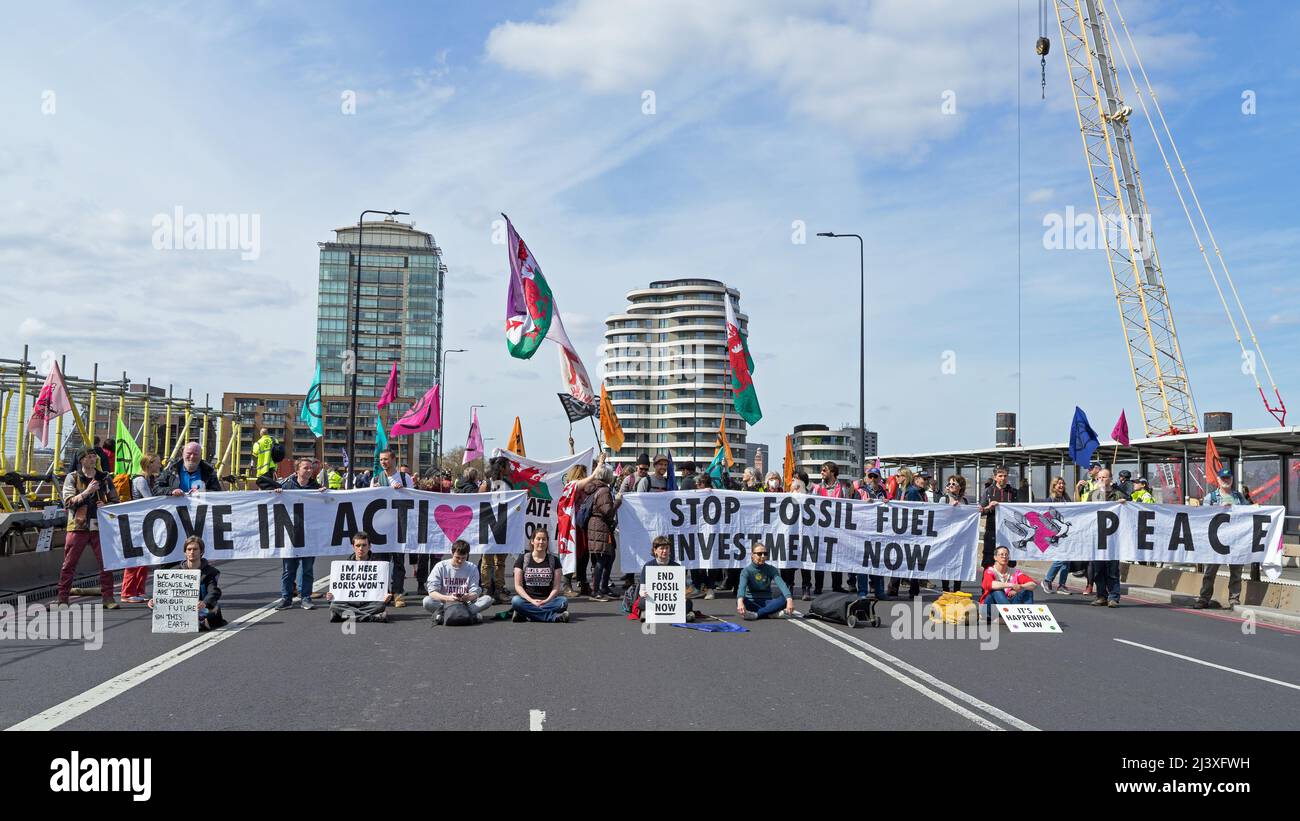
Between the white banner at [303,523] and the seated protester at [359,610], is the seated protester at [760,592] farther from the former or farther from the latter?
the seated protester at [359,610]

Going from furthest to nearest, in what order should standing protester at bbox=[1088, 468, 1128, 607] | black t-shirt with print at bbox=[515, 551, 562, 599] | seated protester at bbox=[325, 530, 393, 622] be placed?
standing protester at bbox=[1088, 468, 1128, 607]
black t-shirt with print at bbox=[515, 551, 562, 599]
seated protester at bbox=[325, 530, 393, 622]

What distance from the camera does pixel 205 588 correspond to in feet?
38.4

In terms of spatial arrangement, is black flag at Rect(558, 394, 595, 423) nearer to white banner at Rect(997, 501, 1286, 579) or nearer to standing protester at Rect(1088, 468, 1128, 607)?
white banner at Rect(997, 501, 1286, 579)

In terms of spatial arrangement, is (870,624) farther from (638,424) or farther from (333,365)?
(333,365)

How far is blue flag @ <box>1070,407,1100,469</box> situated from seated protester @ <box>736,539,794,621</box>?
378 inches

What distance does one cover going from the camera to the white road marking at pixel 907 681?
707 centimetres

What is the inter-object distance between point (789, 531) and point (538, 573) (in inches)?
162

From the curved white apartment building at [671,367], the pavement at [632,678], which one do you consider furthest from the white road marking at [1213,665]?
the curved white apartment building at [671,367]

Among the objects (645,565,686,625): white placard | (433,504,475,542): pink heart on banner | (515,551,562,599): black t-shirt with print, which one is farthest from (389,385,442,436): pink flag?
(645,565,686,625): white placard

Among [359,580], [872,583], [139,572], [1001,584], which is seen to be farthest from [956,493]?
[139,572]

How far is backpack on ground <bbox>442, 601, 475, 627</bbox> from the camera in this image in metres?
11.5
